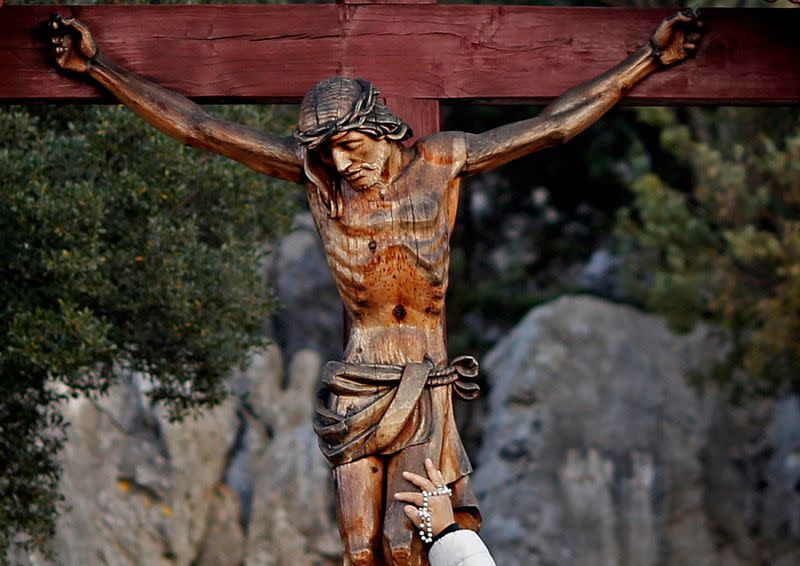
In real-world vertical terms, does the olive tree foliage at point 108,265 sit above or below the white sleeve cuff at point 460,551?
above

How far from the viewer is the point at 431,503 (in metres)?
5.43

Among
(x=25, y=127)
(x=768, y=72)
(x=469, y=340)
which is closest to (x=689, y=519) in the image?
(x=469, y=340)

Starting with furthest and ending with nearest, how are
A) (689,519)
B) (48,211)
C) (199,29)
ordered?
(689,519) < (48,211) < (199,29)

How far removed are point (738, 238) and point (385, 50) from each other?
753cm

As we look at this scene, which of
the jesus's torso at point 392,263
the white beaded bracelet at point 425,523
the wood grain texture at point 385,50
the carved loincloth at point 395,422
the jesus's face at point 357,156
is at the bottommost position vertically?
the white beaded bracelet at point 425,523

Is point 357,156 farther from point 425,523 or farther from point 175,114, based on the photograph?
point 425,523

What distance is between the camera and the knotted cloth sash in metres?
5.49

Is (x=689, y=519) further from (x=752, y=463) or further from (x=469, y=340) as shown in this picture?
(x=469, y=340)

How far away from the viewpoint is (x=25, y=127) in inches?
343

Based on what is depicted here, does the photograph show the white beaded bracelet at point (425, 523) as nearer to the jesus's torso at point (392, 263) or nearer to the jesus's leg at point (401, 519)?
the jesus's leg at point (401, 519)

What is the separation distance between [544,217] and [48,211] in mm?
12541

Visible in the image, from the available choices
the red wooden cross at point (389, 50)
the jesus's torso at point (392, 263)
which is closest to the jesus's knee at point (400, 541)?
the jesus's torso at point (392, 263)

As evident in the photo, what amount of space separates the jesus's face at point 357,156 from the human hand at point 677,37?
1.17 meters

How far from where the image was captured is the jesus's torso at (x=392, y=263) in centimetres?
560
